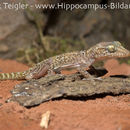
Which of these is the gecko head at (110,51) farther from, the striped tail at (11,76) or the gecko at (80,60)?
the striped tail at (11,76)

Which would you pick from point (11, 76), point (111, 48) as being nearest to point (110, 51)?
point (111, 48)

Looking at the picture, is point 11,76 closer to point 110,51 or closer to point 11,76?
point 11,76

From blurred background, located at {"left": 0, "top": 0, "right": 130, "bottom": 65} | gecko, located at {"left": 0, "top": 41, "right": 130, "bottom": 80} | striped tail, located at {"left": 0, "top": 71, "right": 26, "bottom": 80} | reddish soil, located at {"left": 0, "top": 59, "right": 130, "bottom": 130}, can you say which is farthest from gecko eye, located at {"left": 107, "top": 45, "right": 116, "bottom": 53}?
blurred background, located at {"left": 0, "top": 0, "right": 130, "bottom": 65}

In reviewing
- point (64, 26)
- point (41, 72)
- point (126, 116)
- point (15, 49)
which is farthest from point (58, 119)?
point (64, 26)

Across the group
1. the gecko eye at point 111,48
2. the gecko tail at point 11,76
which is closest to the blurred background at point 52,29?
the gecko tail at point 11,76

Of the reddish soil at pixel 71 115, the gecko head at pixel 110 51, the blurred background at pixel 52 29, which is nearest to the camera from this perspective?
the reddish soil at pixel 71 115

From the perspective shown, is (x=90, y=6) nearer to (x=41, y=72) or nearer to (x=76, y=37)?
(x=76, y=37)

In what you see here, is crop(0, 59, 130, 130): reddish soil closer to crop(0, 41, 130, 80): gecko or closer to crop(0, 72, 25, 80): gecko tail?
crop(0, 41, 130, 80): gecko
